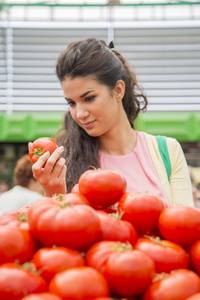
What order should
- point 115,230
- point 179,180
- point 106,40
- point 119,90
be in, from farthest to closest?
point 106,40 → point 119,90 → point 179,180 → point 115,230

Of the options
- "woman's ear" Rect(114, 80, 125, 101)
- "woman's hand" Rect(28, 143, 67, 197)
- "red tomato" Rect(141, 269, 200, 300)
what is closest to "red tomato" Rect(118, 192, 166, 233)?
"red tomato" Rect(141, 269, 200, 300)

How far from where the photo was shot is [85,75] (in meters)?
1.91

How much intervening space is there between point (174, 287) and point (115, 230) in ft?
0.73

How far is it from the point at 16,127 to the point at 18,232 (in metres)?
5.91

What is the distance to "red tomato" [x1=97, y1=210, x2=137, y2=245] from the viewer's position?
100cm

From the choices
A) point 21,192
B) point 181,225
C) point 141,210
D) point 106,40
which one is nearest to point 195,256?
point 181,225

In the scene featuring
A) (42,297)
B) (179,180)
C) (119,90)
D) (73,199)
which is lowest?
(179,180)

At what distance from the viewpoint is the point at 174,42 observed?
895cm

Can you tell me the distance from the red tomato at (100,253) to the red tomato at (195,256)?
23 cm

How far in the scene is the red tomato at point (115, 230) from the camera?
39.3 inches

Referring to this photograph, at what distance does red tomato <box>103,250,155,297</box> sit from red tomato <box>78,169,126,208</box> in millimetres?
272

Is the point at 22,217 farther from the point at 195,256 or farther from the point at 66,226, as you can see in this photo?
the point at 195,256

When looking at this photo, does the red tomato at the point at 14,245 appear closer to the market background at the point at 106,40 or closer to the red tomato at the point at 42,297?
the red tomato at the point at 42,297

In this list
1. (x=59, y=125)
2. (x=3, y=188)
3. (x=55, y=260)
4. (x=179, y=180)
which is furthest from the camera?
(x=3, y=188)
